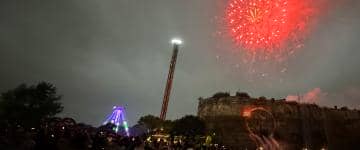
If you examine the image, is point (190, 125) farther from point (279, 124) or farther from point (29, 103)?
point (29, 103)

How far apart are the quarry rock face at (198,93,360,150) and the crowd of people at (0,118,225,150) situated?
56840mm

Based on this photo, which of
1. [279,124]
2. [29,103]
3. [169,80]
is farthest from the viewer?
[169,80]

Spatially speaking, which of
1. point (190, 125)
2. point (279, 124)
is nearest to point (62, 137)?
point (190, 125)

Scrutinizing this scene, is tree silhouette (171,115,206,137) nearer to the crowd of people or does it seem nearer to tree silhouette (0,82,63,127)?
tree silhouette (0,82,63,127)

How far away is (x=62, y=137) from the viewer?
10.9 metres

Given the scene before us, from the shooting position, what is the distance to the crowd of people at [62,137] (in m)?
10.3

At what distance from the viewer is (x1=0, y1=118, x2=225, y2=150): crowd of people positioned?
33.9ft

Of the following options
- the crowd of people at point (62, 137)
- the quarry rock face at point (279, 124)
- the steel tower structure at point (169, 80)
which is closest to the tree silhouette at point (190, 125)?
the quarry rock face at point (279, 124)

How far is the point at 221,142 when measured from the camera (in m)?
67.5

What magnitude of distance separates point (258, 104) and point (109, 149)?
6401 centimetres

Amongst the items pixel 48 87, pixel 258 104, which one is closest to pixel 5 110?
pixel 48 87

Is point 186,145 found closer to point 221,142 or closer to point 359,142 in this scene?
point 221,142

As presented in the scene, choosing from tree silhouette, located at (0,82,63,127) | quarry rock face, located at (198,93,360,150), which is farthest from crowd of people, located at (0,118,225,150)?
quarry rock face, located at (198,93,360,150)

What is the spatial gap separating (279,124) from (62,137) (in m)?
64.4
